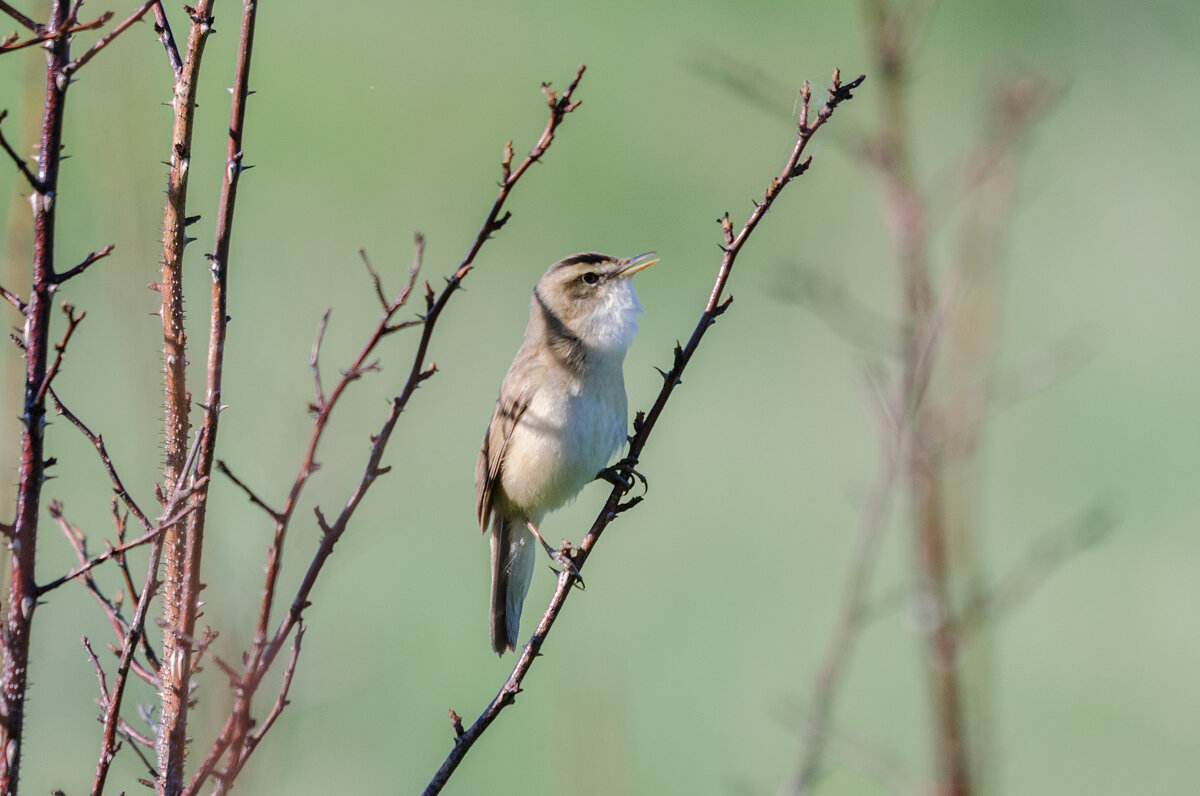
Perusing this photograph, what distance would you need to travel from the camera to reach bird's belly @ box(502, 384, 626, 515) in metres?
3.43

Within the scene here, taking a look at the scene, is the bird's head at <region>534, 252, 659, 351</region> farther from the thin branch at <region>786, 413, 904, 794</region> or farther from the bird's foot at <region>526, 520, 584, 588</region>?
the thin branch at <region>786, 413, 904, 794</region>

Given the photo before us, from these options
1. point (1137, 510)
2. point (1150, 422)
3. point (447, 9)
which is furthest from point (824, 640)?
point (447, 9)

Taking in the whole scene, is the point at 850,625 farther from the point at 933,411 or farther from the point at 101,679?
the point at 101,679

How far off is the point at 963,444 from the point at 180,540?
1.63m

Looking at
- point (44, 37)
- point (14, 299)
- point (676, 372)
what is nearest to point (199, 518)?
point (14, 299)

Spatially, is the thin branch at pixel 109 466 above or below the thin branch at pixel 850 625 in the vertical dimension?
below

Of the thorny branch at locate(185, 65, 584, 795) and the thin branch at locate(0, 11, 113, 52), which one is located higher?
the thin branch at locate(0, 11, 113, 52)

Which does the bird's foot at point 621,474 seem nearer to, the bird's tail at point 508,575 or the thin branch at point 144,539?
the bird's tail at point 508,575

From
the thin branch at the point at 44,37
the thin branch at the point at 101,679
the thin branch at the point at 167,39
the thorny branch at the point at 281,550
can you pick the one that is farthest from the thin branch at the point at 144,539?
the thin branch at the point at 167,39

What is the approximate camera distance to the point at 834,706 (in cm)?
673

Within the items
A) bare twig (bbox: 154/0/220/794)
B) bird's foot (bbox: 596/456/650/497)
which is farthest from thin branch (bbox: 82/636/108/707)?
bird's foot (bbox: 596/456/650/497)

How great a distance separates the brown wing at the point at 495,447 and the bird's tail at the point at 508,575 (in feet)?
0.36

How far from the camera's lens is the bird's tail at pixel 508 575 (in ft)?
12.3

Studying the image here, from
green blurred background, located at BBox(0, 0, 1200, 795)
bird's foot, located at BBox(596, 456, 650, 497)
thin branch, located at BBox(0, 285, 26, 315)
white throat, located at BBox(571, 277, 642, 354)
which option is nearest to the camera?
thin branch, located at BBox(0, 285, 26, 315)
